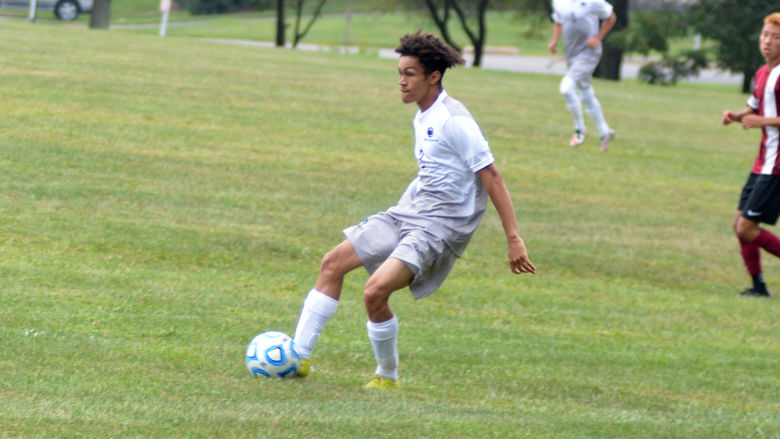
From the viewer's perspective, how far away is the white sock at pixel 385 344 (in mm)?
6074

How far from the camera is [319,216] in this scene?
38.6 feet

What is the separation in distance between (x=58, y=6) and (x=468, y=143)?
135 feet

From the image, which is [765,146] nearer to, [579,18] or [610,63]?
[579,18]

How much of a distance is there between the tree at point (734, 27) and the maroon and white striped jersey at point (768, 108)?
27895mm

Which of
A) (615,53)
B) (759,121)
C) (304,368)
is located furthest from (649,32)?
(304,368)

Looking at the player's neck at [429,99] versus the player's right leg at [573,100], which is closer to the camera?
the player's neck at [429,99]

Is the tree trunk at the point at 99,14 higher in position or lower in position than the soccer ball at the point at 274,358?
higher

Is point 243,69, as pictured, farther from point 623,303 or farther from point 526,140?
point 623,303

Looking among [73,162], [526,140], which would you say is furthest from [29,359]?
[526,140]

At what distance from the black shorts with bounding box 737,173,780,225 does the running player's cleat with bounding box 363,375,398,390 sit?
5.06 metres

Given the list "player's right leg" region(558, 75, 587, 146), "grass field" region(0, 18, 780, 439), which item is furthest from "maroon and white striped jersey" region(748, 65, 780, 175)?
"player's right leg" region(558, 75, 587, 146)

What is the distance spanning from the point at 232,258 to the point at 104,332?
9.75 ft

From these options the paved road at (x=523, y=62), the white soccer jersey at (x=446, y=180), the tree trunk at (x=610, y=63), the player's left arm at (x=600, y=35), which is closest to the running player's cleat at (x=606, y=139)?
the player's left arm at (x=600, y=35)

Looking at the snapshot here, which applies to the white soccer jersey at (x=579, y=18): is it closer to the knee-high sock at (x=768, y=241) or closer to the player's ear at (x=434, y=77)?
the knee-high sock at (x=768, y=241)
